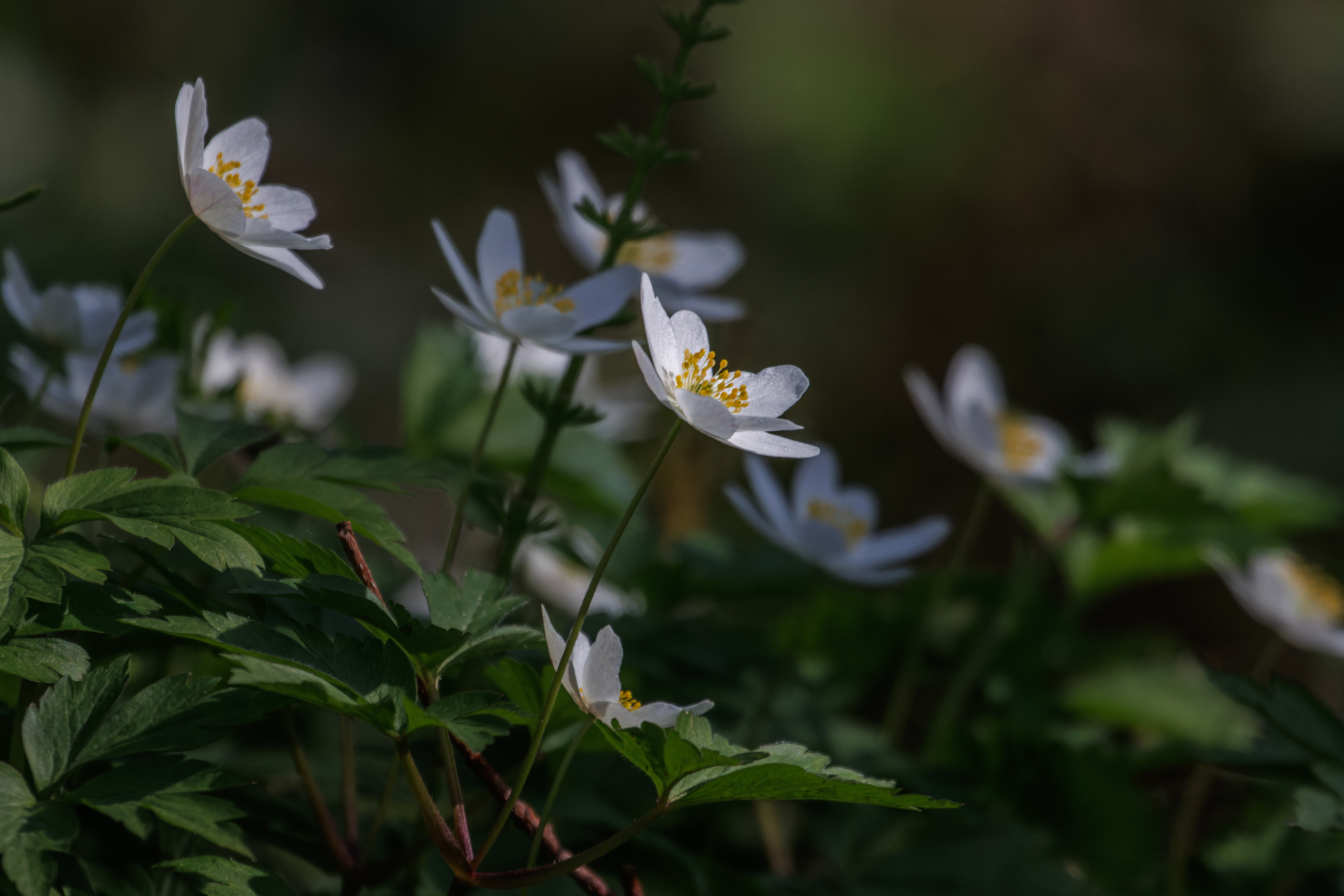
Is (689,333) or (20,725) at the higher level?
(689,333)

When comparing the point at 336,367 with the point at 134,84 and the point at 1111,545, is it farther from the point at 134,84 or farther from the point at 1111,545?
the point at 134,84

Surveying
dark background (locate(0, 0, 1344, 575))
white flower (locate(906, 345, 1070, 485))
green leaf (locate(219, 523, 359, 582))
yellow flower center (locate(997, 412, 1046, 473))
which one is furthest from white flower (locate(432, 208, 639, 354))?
dark background (locate(0, 0, 1344, 575))

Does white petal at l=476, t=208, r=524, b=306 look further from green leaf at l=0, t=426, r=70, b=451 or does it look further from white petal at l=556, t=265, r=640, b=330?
green leaf at l=0, t=426, r=70, b=451

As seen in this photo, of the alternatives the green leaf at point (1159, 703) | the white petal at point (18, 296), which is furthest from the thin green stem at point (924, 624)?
the white petal at point (18, 296)

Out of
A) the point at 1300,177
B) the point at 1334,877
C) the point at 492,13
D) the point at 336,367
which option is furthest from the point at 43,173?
the point at 1300,177

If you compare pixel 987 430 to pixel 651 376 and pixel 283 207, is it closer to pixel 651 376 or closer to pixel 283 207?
pixel 651 376

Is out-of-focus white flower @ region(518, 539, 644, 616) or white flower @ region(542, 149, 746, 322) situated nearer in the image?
white flower @ region(542, 149, 746, 322)

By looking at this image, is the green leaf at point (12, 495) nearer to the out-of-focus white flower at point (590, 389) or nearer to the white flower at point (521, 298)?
the white flower at point (521, 298)

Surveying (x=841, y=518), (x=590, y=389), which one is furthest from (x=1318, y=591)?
(x=590, y=389)
